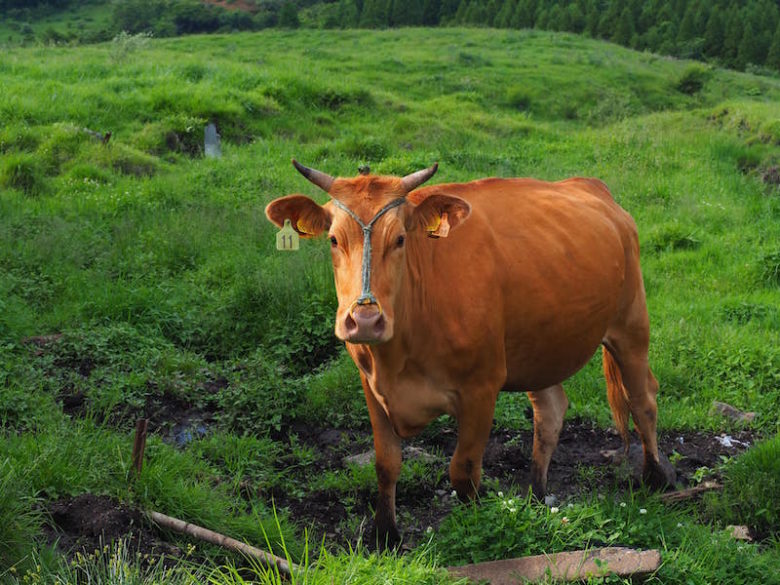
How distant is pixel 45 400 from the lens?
20.6 ft

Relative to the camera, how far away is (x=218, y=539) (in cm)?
465

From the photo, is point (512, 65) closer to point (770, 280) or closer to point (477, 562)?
point (770, 280)

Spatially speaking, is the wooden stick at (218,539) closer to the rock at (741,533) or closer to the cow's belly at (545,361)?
the cow's belly at (545,361)

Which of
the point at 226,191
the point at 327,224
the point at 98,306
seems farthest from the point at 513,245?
the point at 226,191

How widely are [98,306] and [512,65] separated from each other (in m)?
22.6

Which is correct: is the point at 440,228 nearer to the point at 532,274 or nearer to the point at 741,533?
the point at 532,274

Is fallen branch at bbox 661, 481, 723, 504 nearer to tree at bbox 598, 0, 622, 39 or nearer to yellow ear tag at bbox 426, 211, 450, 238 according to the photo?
yellow ear tag at bbox 426, 211, 450, 238

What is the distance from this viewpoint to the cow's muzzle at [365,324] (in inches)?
166

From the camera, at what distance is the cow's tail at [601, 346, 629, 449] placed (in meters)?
6.35

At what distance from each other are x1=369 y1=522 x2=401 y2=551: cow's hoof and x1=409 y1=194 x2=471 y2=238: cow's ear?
1769mm

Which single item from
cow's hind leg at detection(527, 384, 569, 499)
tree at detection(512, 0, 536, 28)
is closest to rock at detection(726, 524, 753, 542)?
cow's hind leg at detection(527, 384, 569, 499)

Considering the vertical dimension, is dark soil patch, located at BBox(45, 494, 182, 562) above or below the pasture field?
above

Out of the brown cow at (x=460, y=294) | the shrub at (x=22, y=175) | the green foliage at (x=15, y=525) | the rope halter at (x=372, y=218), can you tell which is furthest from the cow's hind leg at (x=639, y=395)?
the shrub at (x=22, y=175)

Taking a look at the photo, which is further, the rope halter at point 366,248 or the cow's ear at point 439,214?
the cow's ear at point 439,214
